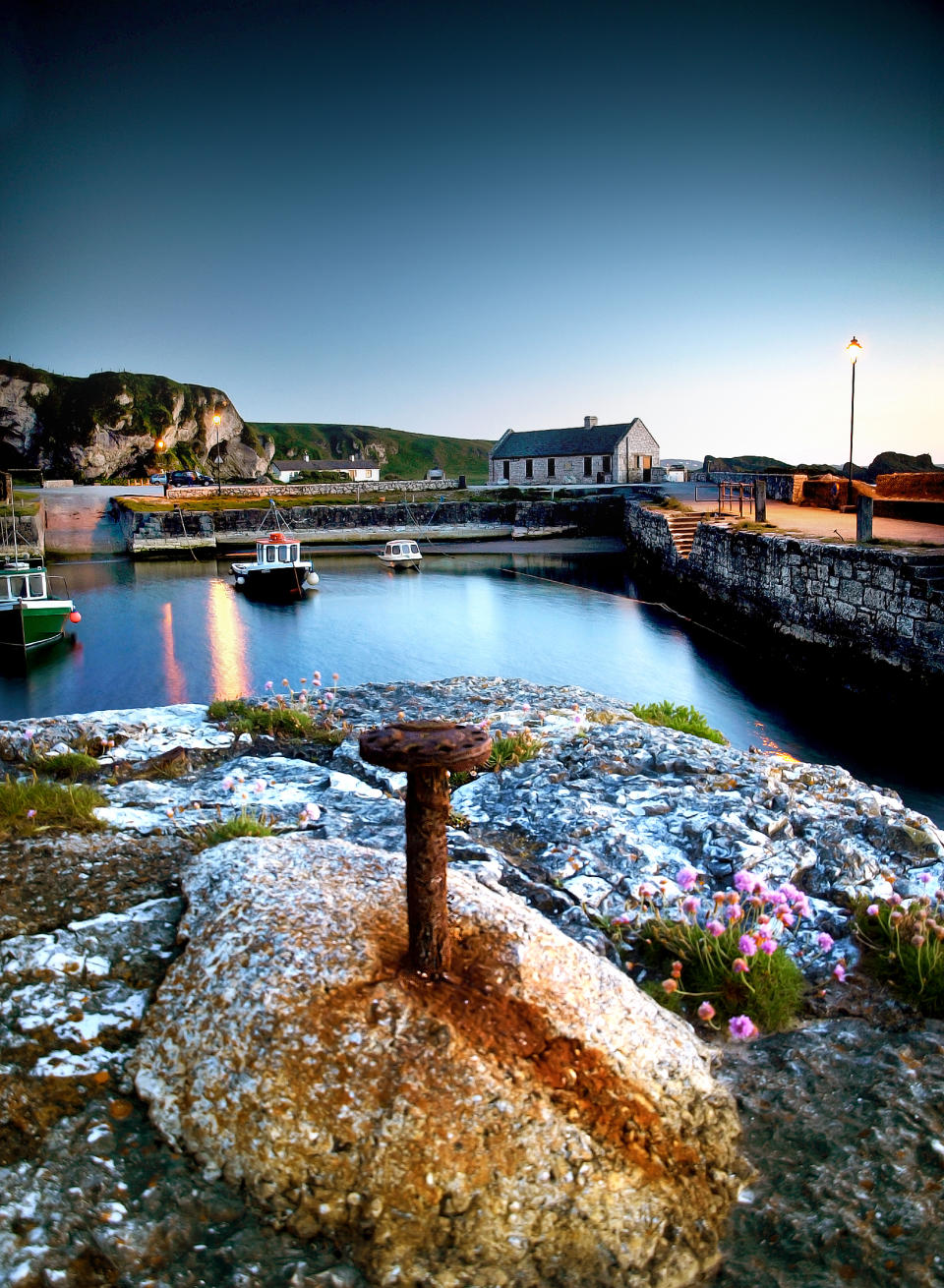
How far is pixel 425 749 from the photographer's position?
3.23m

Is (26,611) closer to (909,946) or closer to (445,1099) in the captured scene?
(445,1099)

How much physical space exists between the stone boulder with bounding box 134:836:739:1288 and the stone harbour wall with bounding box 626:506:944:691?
15.6 metres

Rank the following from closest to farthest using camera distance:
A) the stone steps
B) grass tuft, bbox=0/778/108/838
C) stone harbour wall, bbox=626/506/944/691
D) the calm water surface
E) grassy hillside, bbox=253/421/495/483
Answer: grass tuft, bbox=0/778/108/838
stone harbour wall, bbox=626/506/944/691
the calm water surface
the stone steps
grassy hillside, bbox=253/421/495/483

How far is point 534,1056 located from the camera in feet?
10.4

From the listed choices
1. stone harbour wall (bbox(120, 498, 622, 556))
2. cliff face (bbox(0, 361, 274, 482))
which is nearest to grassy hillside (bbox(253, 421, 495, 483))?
cliff face (bbox(0, 361, 274, 482))

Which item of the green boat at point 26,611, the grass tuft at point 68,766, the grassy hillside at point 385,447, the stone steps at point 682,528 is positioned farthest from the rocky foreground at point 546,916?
the grassy hillside at point 385,447

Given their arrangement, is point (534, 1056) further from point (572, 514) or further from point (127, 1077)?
point (572, 514)

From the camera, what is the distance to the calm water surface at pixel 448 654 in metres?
18.0

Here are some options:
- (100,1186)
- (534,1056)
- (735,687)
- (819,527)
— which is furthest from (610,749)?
(819,527)

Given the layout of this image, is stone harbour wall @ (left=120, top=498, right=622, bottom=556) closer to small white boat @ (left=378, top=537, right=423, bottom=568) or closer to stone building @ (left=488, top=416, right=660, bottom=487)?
small white boat @ (left=378, top=537, right=423, bottom=568)

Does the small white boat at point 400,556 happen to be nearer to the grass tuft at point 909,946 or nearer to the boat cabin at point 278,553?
the boat cabin at point 278,553

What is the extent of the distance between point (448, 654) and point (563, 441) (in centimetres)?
5868

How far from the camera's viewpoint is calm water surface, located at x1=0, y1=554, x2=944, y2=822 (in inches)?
708

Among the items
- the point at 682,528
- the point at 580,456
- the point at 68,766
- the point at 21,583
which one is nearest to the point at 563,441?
the point at 580,456
